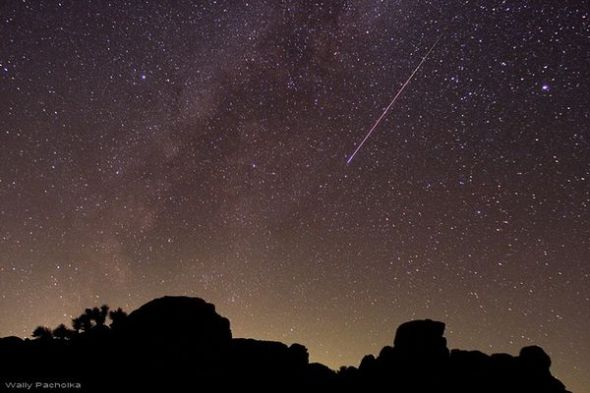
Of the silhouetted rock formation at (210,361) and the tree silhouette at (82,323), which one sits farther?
the tree silhouette at (82,323)

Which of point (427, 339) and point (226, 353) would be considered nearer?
point (226, 353)

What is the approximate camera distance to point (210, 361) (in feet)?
56.9

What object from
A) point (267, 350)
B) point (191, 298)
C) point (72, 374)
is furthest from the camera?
point (267, 350)

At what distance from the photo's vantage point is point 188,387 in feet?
52.0

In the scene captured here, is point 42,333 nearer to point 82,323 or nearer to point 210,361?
point 82,323

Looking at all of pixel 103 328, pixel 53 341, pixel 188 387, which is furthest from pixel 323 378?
pixel 53 341

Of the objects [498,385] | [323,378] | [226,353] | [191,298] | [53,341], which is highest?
[191,298]

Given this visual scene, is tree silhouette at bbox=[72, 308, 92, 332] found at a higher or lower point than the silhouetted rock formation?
higher

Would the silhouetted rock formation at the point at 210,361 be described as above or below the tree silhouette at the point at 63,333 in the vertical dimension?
below

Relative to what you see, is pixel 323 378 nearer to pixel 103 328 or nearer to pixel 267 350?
pixel 267 350

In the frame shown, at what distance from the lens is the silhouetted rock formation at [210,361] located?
15750 millimetres

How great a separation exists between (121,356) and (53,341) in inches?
186

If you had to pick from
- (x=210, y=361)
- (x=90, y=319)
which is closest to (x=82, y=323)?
(x=90, y=319)

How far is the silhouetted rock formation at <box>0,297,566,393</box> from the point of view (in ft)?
51.7
